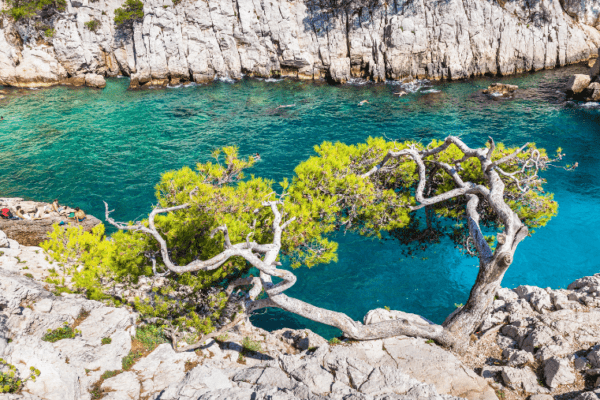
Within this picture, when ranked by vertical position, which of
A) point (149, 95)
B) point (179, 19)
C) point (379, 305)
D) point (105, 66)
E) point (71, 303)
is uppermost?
point (179, 19)

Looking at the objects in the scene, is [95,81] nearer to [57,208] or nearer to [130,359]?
[57,208]

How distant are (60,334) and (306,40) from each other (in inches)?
2463

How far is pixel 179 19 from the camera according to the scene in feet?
204

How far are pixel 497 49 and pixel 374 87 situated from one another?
22.8 meters

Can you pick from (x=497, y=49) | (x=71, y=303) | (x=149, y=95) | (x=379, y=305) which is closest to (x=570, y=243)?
(x=379, y=305)

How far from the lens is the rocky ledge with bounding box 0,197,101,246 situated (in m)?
24.4

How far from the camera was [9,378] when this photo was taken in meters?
9.22

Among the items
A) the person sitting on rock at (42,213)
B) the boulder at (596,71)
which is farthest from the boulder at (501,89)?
the person sitting on rock at (42,213)

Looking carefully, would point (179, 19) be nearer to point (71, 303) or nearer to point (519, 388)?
point (71, 303)

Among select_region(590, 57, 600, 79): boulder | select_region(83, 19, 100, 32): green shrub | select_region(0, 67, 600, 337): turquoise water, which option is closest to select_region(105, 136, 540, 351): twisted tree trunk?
select_region(0, 67, 600, 337): turquoise water

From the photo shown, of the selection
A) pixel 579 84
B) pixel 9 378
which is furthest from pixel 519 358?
pixel 579 84

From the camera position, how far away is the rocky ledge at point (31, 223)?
24.4 m

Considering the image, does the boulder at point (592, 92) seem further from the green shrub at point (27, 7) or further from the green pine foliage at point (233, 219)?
the green shrub at point (27, 7)

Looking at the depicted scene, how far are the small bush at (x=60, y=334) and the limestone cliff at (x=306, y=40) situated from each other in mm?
Result: 58040
